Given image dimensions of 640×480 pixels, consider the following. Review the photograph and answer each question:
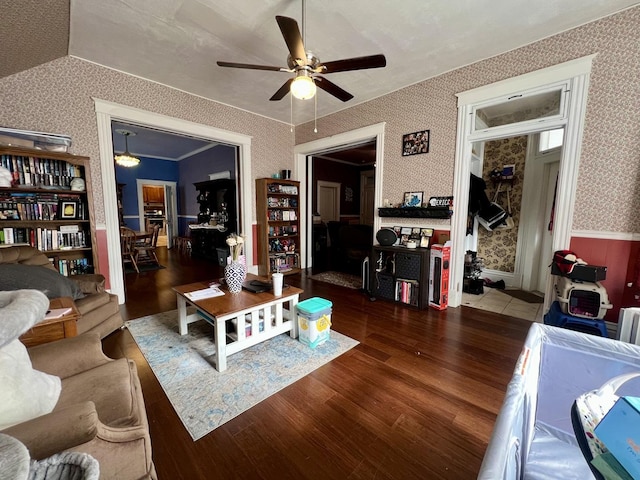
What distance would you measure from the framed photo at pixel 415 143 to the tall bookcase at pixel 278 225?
2.12 m

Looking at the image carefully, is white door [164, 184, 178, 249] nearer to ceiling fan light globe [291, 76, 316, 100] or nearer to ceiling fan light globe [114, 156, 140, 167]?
ceiling fan light globe [114, 156, 140, 167]

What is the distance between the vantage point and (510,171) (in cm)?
390

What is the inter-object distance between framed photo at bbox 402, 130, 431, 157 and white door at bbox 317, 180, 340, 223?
3719mm

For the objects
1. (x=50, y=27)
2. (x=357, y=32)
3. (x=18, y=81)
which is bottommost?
(x=18, y=81)

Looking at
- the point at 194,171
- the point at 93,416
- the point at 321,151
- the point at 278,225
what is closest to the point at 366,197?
the point at 321,151

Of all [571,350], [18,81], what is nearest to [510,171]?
[571,350]

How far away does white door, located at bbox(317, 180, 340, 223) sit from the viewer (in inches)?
280

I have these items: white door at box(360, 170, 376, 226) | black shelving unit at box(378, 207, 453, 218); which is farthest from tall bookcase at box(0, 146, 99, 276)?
white door at box(360, 170, 376, 226)

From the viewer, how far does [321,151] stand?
15.4 feet

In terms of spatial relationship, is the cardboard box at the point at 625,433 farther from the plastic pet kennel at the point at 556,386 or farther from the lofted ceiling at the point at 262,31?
the lofted ceiling at the point at 262,31

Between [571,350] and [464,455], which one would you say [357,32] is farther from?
[464,455]

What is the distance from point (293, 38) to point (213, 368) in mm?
2440

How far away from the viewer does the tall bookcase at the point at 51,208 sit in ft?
8.14

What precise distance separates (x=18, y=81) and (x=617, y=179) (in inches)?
224
